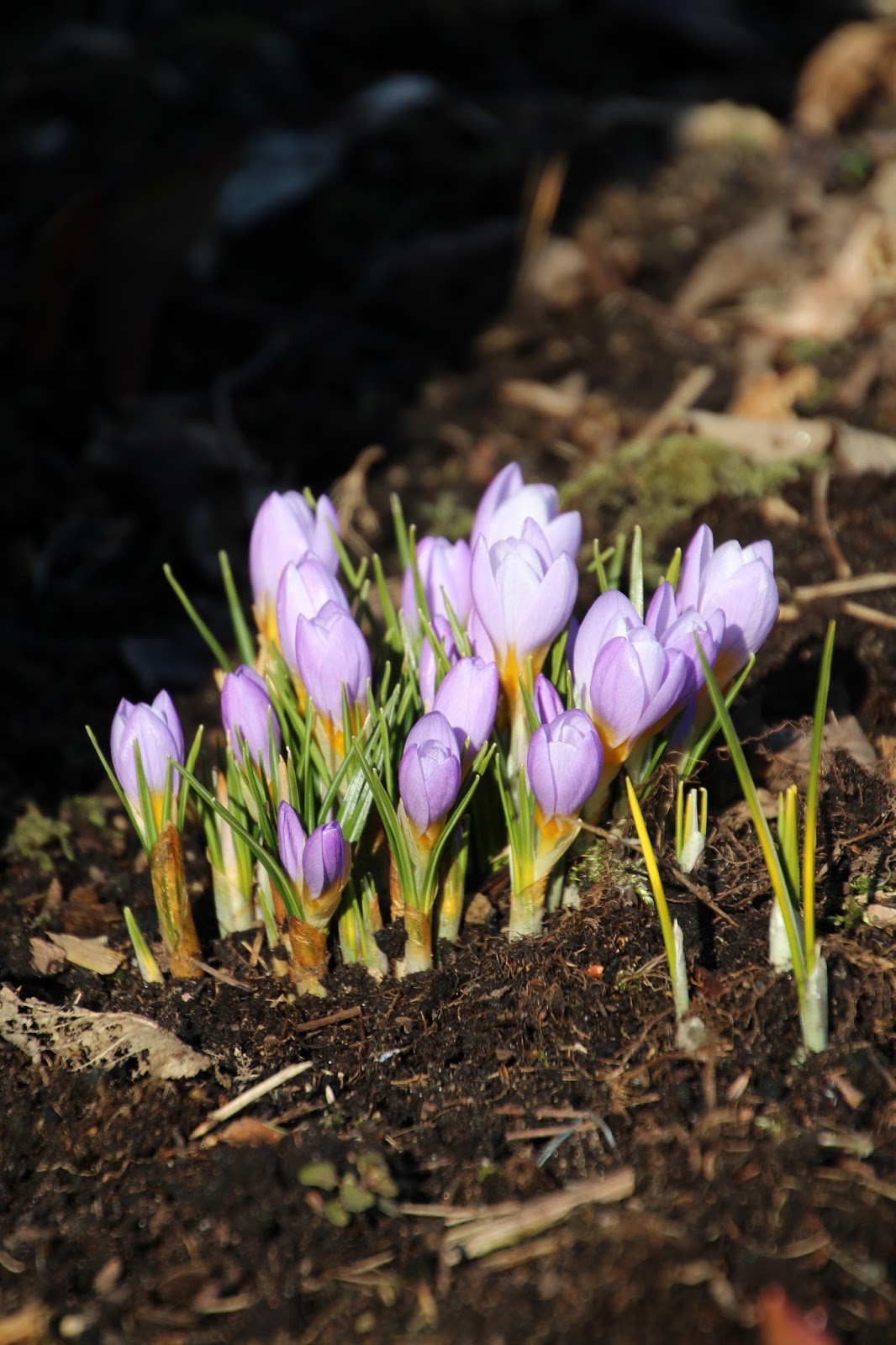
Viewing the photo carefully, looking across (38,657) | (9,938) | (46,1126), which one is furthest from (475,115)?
(46,1126)

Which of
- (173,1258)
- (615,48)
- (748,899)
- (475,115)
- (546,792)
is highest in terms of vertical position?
(615,48)

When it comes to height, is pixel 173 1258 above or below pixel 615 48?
below

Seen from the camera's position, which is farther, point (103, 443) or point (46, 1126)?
point (103, 443)

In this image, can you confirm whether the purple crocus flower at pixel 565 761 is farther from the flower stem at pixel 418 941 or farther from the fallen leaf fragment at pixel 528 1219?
the fallen leaf fragment at pixel 528 1219

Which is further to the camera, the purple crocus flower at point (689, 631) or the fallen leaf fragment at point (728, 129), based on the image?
the fallen leaf fragment at point (728, 129)

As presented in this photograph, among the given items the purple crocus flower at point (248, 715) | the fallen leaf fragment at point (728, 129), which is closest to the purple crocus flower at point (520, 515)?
the purple crocus flower at point (248, 715)

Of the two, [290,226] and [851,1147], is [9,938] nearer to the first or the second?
[851,1147]

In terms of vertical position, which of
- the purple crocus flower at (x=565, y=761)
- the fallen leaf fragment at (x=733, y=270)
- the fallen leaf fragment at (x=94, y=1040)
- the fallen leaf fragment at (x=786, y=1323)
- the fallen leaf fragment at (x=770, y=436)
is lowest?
the fallen leaf fragment at (x=786, y=1323)

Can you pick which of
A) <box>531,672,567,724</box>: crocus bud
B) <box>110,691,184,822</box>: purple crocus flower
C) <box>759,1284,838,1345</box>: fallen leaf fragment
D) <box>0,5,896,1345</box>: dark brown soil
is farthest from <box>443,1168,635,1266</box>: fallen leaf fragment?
<box>110,691,184,822</box>: purple crocus flower

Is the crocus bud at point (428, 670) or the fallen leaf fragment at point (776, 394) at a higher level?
the fallen leaf fragment at point (776, 394)
